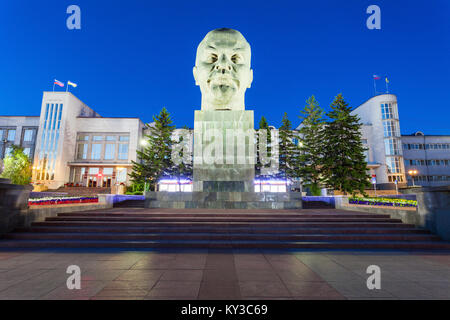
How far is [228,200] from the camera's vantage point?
12.6 meters

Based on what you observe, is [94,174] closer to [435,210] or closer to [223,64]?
[223,64]

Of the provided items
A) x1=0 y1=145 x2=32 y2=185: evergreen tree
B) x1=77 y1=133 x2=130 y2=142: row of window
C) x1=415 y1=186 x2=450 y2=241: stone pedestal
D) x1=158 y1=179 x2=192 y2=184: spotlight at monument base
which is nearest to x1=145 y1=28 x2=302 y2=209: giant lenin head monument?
x1=415 y1=186 x2=450 y2=241: stone pedestal

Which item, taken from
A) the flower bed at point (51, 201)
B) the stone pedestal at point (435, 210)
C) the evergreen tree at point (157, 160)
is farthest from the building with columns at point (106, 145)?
the stone pedestal at point (435, 210)

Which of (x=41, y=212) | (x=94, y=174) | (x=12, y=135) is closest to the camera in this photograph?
(x=41, y=212)

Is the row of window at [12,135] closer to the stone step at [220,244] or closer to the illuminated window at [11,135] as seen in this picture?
the illuminated window at [11,135]

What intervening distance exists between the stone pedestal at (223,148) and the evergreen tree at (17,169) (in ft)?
124

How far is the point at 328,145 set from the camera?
2344 centimetres

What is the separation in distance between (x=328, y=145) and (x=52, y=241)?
23092mm

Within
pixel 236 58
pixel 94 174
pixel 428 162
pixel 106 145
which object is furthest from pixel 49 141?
pixel 428 162

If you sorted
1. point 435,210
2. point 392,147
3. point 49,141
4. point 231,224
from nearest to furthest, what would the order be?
point 435,210, point 231,224, point 49,141, point 392,147

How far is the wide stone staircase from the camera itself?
19.8 ft

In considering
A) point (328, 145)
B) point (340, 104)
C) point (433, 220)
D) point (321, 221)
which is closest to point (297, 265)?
point (321, 221)

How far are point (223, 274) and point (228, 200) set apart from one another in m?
8.64
